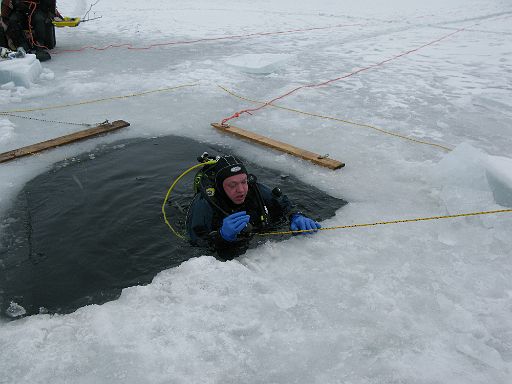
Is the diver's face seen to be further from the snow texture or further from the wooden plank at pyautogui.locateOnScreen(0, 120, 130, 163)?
the snow texture

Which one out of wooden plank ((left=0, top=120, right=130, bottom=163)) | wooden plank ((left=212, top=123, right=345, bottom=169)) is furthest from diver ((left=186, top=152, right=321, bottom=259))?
wooden plank ((left=0, top=120, right=130, bottom=163))

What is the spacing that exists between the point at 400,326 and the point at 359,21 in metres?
14.8

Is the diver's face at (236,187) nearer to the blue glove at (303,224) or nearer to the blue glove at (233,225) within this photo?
the blue glove at (233,225)

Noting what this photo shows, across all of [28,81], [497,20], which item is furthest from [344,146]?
[497,20]

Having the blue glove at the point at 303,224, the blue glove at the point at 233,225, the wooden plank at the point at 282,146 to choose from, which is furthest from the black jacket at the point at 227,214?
the wooden plank at the point at 282,146

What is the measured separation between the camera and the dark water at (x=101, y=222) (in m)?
3.18

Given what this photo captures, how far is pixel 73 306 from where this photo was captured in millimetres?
2891

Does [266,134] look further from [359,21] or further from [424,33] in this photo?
[359,21]

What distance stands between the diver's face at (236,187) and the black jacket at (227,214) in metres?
0.13

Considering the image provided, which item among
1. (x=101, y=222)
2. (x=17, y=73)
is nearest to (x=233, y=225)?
(x=101, y=222)

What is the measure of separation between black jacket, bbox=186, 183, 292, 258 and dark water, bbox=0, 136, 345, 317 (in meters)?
0.17

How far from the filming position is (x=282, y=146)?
205 inches

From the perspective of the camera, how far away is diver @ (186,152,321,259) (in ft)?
11.2

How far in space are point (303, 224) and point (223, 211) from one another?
649 mm
